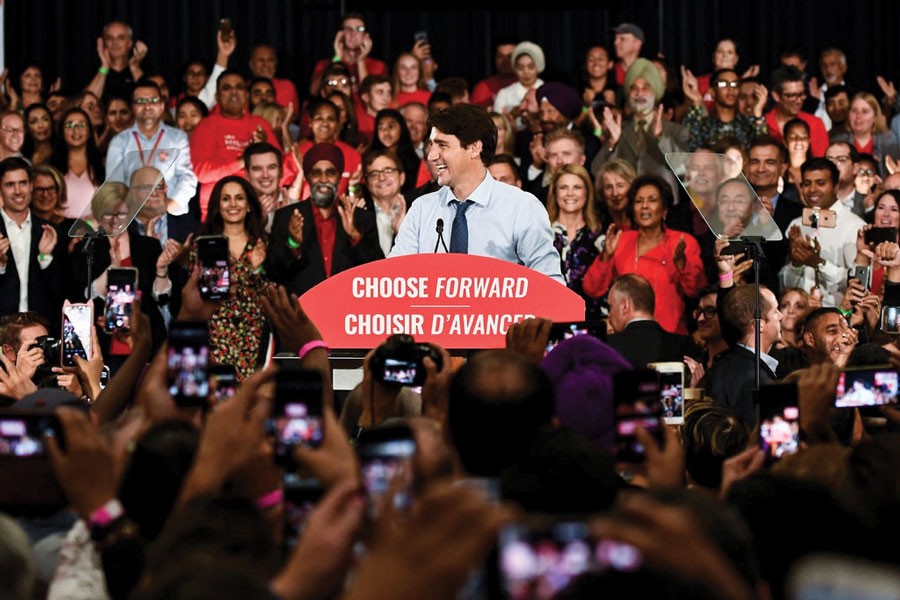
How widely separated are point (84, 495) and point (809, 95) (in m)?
9.29

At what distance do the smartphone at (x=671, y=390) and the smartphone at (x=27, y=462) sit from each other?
7.01 feet

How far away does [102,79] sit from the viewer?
35.6ft

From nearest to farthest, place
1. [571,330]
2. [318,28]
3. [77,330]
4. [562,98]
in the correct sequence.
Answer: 1. [571,330]
2. [77,330]
3. [562,98]
4. [318,28]

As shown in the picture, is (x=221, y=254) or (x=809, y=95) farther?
(x=809, y=95)

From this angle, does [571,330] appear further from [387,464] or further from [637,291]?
[637,291]

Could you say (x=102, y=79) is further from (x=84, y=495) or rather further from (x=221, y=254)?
(x=84, y=495)

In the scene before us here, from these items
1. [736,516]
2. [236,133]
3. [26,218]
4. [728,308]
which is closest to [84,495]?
[736,516]

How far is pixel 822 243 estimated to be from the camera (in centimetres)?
823

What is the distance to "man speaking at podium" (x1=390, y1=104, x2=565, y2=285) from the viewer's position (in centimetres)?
577

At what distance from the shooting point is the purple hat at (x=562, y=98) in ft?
31.4

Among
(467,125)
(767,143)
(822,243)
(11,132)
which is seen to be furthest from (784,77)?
(11,132)

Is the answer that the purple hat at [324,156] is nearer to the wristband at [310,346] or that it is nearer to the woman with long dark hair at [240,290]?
the woman with long dark hair at [240,290]

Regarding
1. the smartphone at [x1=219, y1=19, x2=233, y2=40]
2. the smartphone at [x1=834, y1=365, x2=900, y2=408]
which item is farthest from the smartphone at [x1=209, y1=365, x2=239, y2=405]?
the smartphone at [x1=219, y1=19, x2=233, y2=40]

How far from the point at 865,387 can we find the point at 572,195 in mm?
4403
